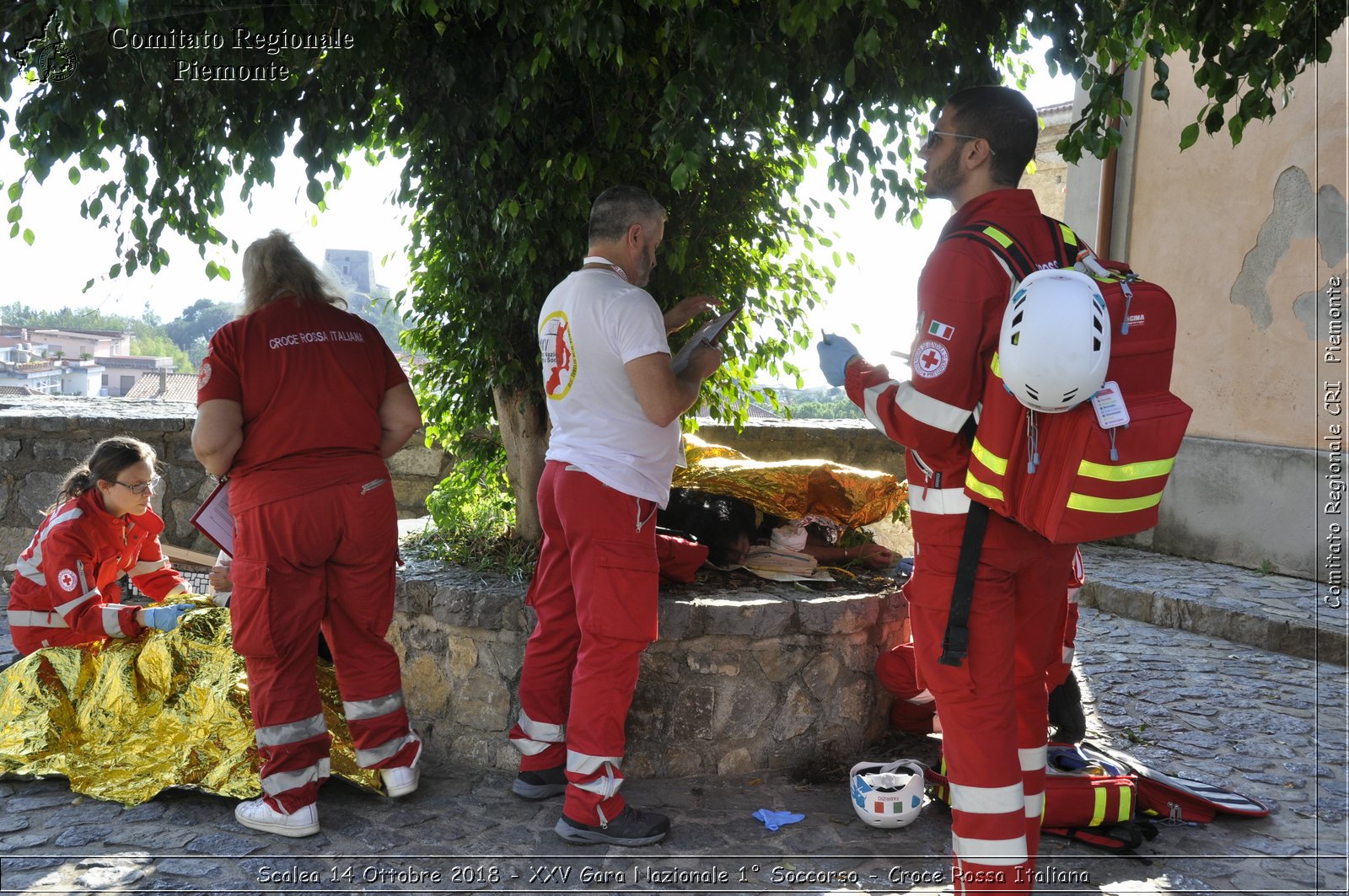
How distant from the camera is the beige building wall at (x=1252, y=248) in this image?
24.8ft

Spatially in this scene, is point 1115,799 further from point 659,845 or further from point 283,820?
point 283,820

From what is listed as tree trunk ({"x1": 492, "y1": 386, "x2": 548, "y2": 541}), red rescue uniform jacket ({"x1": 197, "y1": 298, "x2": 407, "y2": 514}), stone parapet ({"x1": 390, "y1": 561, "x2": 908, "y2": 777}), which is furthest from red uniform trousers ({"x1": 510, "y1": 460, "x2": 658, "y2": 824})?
tree trunk ({"x1": 492, "y1": 386, "x2": 548, "y2": 541})

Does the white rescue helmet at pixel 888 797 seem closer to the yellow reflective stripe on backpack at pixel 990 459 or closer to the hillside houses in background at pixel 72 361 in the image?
the yellow reflective stripe on backpack at pixel 990 459

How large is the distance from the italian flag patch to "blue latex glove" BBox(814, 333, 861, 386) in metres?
0.47

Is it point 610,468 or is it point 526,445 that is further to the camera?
point 526,445

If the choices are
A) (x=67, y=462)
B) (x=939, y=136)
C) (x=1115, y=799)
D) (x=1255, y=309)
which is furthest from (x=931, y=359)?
(x=67, y=462)

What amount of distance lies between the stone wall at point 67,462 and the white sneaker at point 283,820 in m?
4.19

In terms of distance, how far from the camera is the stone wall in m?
7.45

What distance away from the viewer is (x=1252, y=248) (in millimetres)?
7953

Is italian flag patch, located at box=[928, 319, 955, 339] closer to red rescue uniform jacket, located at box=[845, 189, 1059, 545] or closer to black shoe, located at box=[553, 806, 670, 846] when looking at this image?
red rescue uniform jacket, located at box=[845, 189, 1059, 545]

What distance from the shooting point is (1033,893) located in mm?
3240

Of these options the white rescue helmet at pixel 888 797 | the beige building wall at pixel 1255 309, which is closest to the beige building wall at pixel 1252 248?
the beige building wall at pixel 1255 309

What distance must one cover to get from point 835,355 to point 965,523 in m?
0.68

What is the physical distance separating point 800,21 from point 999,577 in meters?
1.55
